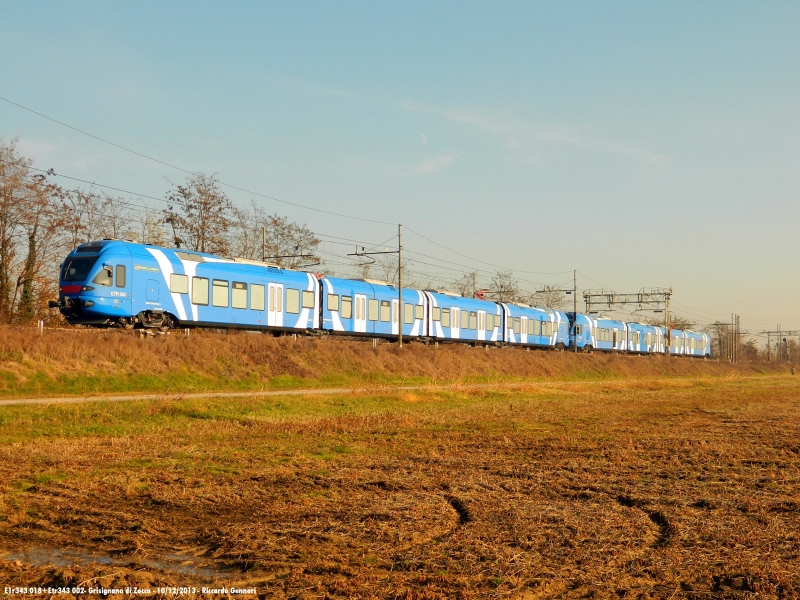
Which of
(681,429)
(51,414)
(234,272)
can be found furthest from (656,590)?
(234,272)

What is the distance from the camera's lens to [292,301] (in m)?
38.6

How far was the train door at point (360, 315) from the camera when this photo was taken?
4359 cm

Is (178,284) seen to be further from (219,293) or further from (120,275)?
(120,275)

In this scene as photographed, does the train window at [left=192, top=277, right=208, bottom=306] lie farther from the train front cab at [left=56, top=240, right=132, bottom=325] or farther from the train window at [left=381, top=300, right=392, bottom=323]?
the train window at [left=381, top=300, right=392, bottom=323]

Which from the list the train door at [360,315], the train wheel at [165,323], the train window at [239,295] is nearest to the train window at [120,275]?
the train wheel at [165,323]

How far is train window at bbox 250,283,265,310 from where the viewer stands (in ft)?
118

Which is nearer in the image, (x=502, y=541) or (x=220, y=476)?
(x=502, y=541)

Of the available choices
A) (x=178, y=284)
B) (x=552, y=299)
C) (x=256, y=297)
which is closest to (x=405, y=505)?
(x=178, y=284)

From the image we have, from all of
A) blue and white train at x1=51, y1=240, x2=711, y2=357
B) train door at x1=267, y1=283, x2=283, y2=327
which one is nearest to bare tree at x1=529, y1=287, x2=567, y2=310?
blue and white train at x1=51, y1=240, x2=711, y2=357

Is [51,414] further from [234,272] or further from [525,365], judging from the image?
[525,365]

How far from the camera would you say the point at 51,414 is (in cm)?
1930

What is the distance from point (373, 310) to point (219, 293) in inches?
496

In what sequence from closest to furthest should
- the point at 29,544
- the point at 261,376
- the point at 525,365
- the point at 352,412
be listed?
the point at 29,544, the point at 352,412, the point at 261,376, the point at 525,365

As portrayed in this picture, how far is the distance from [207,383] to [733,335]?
98.5 meters
